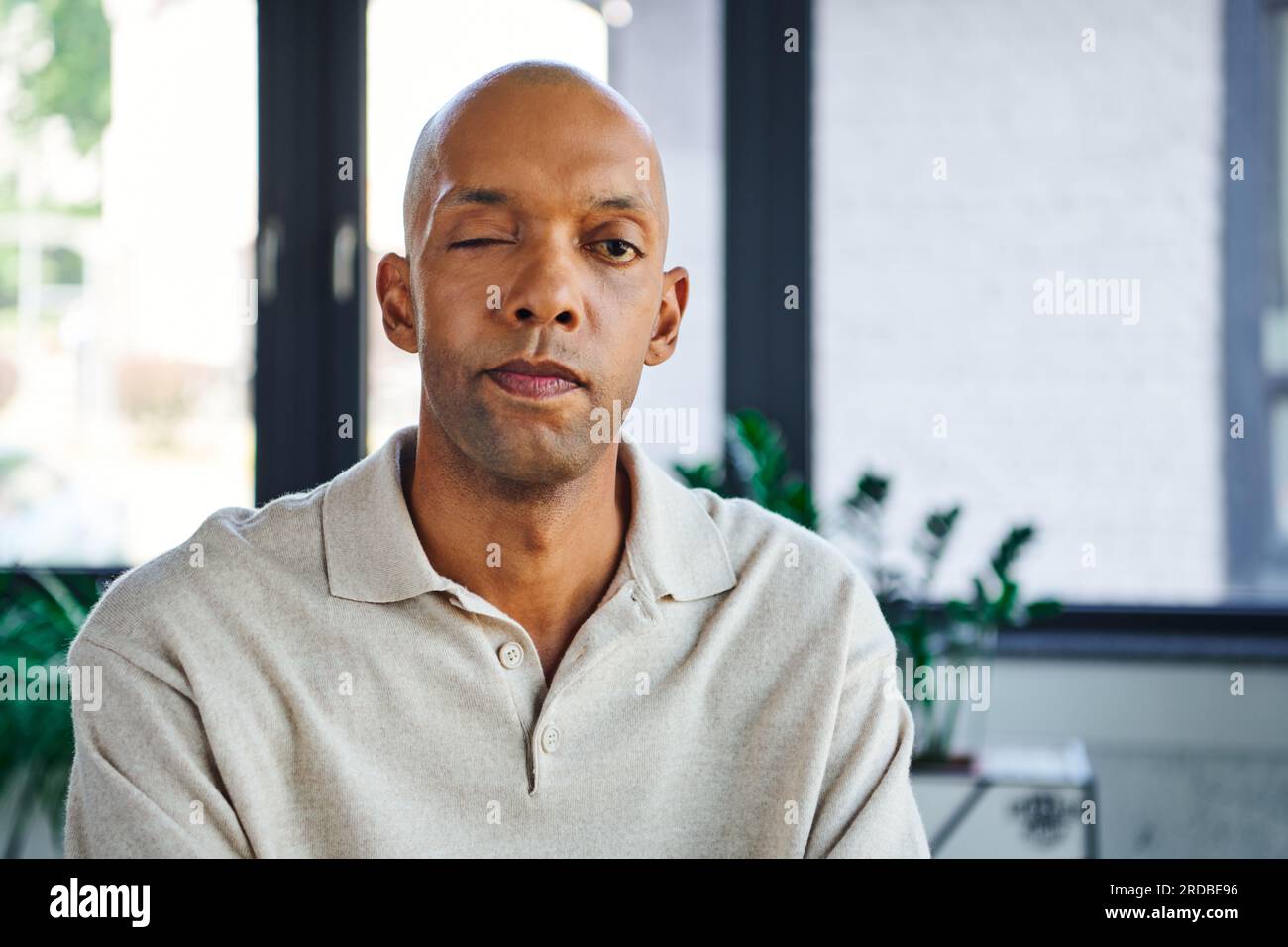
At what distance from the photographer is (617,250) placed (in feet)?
4.12

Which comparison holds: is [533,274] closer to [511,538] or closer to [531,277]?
[531,277]

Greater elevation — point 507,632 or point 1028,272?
point 1028,272

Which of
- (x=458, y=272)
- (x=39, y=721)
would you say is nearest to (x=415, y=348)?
(x=458, y=272)

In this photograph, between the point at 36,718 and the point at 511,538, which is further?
the point at 36,718

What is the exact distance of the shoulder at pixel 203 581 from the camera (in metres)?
1.16

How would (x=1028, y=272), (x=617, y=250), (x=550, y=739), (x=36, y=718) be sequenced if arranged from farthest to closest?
1. (x=1028, y=272)
2. (x=36, y=718)
3. (x=617, y=250)
4. (x=550, y=739)

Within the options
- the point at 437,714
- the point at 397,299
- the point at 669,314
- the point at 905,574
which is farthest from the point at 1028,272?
the point at 437,714

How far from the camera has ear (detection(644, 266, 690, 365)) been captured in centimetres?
141

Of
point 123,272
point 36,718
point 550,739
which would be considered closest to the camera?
point 550,739

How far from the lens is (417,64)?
10.4 feet

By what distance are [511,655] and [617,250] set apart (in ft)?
1.35

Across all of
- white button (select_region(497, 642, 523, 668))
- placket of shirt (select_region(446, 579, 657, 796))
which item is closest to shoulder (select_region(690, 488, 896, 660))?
placket of shirt (select_region(446, 579, 657, 796))

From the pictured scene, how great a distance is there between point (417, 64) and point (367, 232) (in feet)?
1.45
